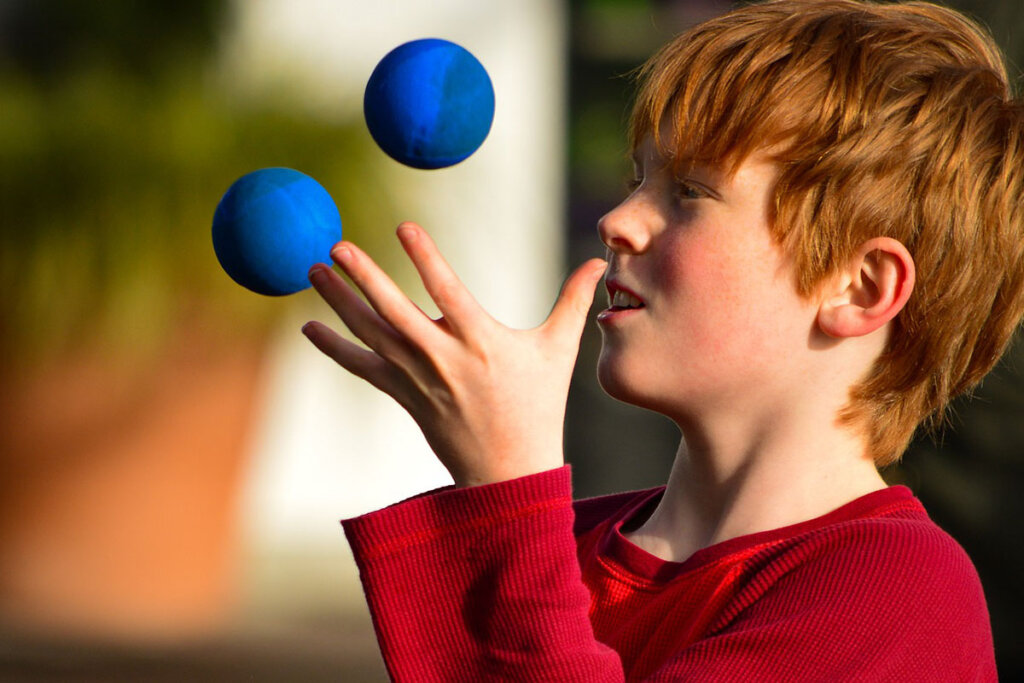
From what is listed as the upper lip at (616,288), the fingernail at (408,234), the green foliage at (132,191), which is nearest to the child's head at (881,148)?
the upper lip at (616,288)

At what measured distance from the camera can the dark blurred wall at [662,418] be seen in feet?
8.55

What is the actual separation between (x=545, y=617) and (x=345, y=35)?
10.7 feet

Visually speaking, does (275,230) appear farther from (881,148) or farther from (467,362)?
(881,148)

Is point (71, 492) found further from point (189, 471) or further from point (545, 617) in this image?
Answer: point (545, 617)

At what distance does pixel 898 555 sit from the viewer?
3.37ft

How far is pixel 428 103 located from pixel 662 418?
2.42 metres

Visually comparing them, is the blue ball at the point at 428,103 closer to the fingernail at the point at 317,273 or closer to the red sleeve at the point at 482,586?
the fingernail at the point at 317,273

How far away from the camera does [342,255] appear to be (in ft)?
3.21

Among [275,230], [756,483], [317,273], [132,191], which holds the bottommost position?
[756,483]

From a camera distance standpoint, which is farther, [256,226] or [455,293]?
[256,226]

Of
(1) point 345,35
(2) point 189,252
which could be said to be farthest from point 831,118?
(1) point 345,35

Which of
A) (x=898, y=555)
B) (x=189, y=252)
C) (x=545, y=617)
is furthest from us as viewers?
(x=189, y=252)

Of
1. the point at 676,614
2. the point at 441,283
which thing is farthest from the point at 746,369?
the point at 441,283

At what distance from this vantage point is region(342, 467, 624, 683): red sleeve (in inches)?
36.5
